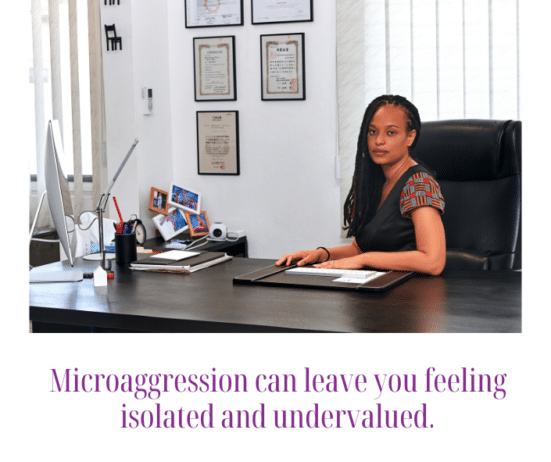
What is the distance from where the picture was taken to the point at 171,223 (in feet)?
11.5

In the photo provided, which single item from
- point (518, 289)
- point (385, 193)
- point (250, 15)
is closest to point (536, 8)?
point (518, 289)

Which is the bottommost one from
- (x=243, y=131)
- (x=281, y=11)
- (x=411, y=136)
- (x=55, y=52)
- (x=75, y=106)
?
(x=411, y=136)

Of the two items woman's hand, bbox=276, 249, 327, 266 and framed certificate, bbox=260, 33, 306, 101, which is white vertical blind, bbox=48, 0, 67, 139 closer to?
framed certificate, bbox=260, 33, 306, 101

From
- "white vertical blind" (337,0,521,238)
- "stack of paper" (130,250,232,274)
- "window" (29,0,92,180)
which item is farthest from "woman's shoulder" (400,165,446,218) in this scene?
"window" (29,0,92,180)

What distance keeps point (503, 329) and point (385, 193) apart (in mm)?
898

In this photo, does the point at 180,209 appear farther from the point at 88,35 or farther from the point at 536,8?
the point at 536,8

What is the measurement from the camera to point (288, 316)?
1.28 m

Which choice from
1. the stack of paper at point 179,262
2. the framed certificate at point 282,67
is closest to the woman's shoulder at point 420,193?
the stack of paper at point 179,262

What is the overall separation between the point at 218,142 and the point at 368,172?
1693 millimetres

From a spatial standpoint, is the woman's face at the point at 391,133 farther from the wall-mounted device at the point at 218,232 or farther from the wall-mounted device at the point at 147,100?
the wall-mounted device at the point at 147,100

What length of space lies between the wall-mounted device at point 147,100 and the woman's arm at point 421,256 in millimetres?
1977

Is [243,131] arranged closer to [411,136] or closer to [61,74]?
[61,74]

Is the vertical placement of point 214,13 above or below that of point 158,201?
above

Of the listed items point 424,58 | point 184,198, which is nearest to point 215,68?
point 184,198
